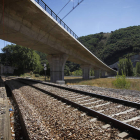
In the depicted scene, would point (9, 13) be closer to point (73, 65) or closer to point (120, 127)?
point (120, 127)

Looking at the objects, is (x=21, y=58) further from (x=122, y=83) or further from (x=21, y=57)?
(x=122, y=83)

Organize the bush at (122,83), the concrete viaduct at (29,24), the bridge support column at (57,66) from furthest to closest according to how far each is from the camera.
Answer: the bridge support column at (57,66), the bush at (122,83), the concrete viaduct at (29,24)

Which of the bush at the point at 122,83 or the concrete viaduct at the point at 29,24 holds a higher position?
the concrete viaduct at the point at 29,24

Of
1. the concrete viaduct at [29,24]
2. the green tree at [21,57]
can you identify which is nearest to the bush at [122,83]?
the concrete viaduct at [29,24]

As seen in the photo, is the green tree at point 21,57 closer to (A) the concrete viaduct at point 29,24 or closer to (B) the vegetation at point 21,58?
(B) the vegetation at point 21,58

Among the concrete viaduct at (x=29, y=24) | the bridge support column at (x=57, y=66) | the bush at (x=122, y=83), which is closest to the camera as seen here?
the concrete viaduct at (x=29, y=24)

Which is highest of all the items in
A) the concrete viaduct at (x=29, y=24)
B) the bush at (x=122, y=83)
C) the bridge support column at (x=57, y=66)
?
the concrete viaduct at (x=29, y=24)

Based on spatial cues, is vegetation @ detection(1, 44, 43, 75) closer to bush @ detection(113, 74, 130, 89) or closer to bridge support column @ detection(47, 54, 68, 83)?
bridge support column @ detection(47, 54, 68, 83)

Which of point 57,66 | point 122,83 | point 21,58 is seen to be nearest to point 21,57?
point 21,58

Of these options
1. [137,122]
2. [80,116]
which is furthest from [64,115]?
[137,122]

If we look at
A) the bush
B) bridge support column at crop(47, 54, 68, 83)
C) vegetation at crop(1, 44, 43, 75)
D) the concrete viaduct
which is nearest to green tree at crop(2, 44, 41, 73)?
vegetation at crop(1, 44, 43, 75)

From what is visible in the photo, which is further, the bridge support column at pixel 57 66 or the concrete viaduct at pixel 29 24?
the bridge support column at pixel 57 66

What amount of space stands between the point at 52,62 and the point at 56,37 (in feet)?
20.9

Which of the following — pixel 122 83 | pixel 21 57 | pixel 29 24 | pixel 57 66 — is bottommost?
pixel 122 83
